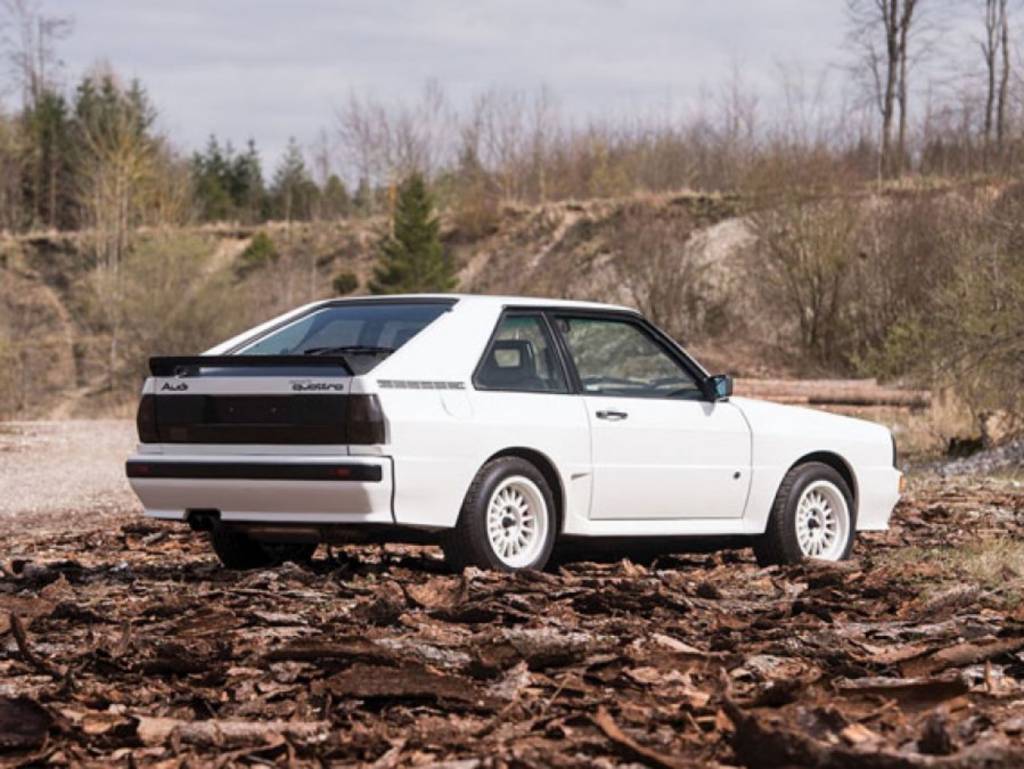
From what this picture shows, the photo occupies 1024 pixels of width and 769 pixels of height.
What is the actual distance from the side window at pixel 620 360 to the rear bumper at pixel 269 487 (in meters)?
1.74

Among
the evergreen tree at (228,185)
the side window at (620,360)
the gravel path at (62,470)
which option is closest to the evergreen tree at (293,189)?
the evergreen tree at (228,185)

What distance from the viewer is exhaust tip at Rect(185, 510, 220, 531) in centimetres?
937

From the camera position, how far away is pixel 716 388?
1063 centimetres

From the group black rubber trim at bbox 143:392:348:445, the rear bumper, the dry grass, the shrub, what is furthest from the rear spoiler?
the shrub

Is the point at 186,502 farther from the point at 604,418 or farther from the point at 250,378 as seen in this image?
the point at 604,418

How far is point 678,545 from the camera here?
415 inches

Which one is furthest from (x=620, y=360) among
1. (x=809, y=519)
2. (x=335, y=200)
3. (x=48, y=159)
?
(x=48, y=159)

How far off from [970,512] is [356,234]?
209 feet

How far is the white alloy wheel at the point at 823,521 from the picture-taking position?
35.9 ft

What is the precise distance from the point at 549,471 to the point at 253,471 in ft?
5.38

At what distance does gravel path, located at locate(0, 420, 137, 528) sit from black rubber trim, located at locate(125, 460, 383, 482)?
5.54 m

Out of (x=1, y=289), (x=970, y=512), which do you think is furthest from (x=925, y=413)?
(x=1, y=289)

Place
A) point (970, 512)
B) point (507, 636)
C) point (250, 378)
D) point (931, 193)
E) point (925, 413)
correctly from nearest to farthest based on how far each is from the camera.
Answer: point (507, 636) → point (250, 378) → point (970, 512) → point (925, 413) → point (931, 193)

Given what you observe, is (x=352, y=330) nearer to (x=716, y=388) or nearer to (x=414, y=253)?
(x=716, y=388)
